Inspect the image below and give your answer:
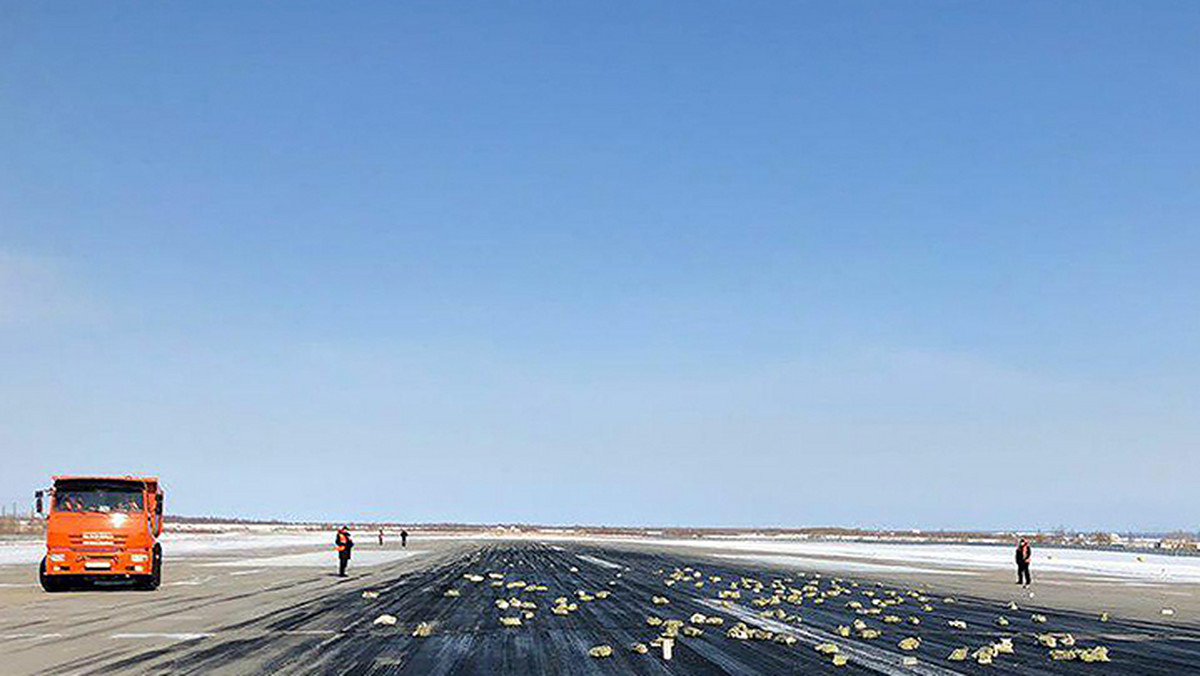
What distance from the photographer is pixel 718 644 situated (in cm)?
2158

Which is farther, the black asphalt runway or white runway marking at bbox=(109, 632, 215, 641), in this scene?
white runway marking at bbox=(109, 632, 215, 641)

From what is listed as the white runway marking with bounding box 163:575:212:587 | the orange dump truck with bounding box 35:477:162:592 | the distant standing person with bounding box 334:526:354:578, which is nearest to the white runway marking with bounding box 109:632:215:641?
the orange dump truck with bounding box 35:477:162:592

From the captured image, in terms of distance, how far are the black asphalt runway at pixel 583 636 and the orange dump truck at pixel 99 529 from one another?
7.48ft

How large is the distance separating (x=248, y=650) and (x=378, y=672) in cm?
427

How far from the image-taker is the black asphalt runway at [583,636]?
60.6 feet

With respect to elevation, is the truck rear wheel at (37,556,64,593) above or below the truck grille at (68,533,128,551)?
below

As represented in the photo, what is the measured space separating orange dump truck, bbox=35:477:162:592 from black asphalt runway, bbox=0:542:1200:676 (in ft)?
7.48

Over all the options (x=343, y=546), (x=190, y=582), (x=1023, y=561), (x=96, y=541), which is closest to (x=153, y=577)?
(x=96, y=541)

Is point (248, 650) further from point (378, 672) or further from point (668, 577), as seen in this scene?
point (668, 577)

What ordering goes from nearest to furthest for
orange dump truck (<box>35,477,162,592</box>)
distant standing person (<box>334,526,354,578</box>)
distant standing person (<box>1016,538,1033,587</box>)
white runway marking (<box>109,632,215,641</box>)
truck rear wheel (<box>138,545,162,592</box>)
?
1. white runway marking (<box>109,632,215,641</box>)
2. orange dump truck (<box>35,477,162,592</box>)
3. truck rear wheel (<box>138,545,162,592</box>)
4. distant standing person (<box>1016,538,1033,587</box>)
5. distant standing person (<box>334,526,354,578</box>)

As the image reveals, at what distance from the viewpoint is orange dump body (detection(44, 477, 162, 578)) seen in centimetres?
3512

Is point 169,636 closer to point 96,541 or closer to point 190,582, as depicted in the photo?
point 96,541

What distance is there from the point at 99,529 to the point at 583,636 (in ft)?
64.0

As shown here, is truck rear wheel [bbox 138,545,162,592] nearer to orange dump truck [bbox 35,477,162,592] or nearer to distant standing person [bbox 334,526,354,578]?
orange dump truck [bbox 35,477,162,592]
